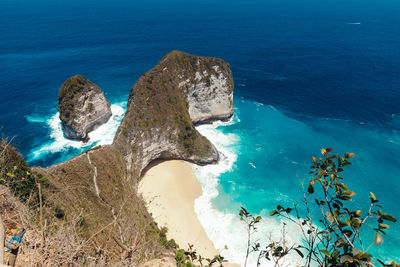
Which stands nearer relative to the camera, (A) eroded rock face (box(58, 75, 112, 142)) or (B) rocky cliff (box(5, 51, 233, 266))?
(B) rocky cliff (box(5, 51, 233, 266))

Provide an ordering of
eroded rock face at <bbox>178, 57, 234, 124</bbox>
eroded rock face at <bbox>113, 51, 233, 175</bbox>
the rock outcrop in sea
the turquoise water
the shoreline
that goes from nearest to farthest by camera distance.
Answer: the rock outcrop in sea → the shoreline → the turquoise water → eroded rock face at <bbox>113, 51, 233, 175</bbox> → eroded rock face at <bbox>178, 57, 234, 124</bbox>

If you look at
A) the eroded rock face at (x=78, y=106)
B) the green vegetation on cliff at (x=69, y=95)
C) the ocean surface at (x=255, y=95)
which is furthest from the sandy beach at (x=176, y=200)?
the green vegetation on cliff at (x=69, y=95)

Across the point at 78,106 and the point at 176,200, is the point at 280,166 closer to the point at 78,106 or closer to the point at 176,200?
the point at 176,200

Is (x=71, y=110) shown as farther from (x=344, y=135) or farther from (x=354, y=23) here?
(x=354, y=23)

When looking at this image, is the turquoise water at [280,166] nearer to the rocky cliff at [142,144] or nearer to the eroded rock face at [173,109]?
the eroded rock face at [173,109]

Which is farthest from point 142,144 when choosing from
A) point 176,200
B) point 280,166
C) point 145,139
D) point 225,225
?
point 280,166

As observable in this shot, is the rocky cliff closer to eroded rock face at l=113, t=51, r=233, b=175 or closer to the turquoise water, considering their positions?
eroded rock face at l=113, t=51, r=233, b=175

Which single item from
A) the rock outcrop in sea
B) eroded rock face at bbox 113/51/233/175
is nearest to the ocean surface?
eroded rock face at bbox 113/51/233/175
